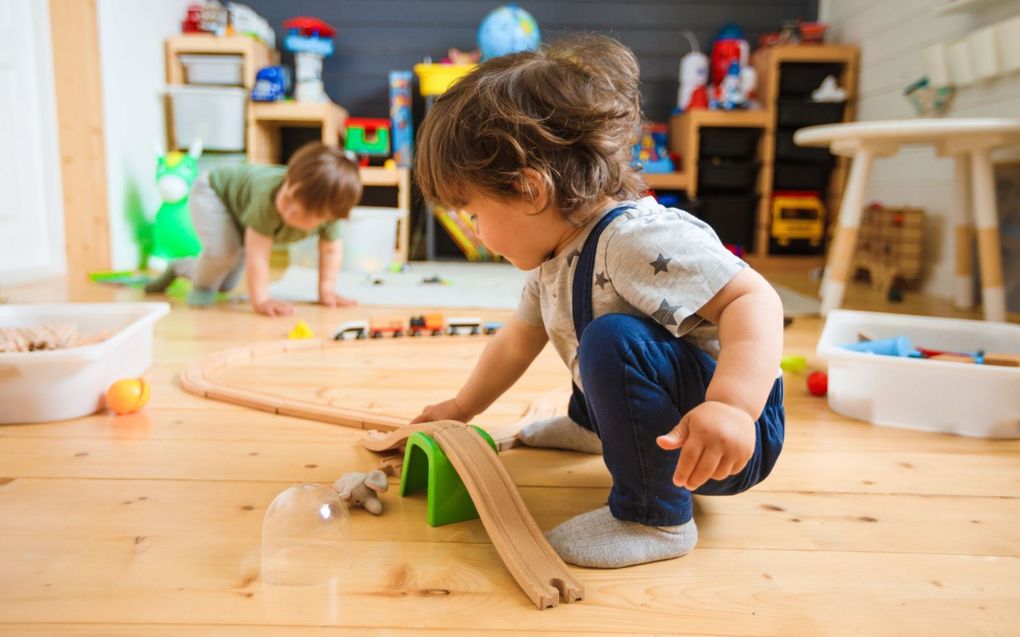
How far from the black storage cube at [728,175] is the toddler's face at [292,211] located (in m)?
1.90

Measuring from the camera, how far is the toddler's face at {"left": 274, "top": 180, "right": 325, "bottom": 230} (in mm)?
1924

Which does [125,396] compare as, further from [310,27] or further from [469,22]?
[469,22]

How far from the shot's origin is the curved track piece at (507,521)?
68 cm

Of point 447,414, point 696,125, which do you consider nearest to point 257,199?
point 447,414

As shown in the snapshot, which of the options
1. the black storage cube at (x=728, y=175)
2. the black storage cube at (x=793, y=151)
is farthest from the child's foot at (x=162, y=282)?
A: the black storage cube at (x=793, y=151)

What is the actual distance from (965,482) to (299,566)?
772 mm

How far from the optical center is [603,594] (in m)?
0.69

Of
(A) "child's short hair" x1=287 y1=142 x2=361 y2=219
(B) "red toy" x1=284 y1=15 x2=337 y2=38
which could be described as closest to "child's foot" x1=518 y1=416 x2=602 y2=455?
(A) "child's short hair" x1=287 y1=142 x2=361 y2=219

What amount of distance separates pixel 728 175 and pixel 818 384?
2.15 m

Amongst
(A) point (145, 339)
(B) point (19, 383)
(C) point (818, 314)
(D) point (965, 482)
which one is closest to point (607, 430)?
(D) point (965, 482)

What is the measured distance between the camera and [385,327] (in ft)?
5.80

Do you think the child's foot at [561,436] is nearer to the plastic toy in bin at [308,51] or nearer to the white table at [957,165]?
the white table at [957,165]

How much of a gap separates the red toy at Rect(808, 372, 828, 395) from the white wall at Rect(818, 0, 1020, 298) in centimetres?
129

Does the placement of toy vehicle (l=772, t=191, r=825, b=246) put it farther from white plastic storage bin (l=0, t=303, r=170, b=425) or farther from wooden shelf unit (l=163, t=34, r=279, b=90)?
white plastic storage bin (l=0, t=303, r=170, b=425)
